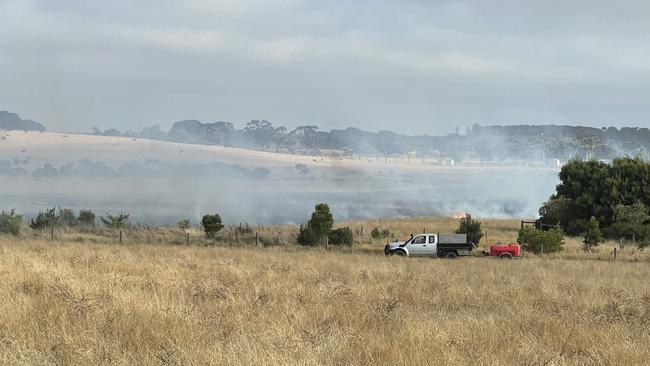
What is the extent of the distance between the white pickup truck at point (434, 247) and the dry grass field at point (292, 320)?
61.7ft

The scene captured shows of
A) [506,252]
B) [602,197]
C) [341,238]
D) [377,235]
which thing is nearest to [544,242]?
[506,252]

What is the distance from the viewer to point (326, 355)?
22.6 feet

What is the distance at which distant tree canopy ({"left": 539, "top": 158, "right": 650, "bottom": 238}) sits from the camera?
55.1 meters

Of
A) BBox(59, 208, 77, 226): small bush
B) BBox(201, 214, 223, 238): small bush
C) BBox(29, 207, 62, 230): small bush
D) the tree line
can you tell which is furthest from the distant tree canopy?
BBox(59, 208, 77, 226): small bush

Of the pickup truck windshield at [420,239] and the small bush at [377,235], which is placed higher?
the pickup truck windshield at [420,239]

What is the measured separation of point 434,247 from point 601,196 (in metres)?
29.7

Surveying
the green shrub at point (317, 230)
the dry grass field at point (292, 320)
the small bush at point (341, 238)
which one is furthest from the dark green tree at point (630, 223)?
the dry grass field at point (292, 320)

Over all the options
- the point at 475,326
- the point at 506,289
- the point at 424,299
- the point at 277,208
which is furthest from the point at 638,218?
the point at 277,208

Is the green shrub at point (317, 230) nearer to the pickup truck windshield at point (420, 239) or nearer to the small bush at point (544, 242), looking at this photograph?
the pickup truck windshield at point (420, 239)

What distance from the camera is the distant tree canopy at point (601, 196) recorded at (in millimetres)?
55094

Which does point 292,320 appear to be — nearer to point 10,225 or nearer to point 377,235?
point 10,225

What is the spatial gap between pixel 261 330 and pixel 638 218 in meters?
48.0

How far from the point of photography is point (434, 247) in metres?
34.4

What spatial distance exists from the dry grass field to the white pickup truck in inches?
741
